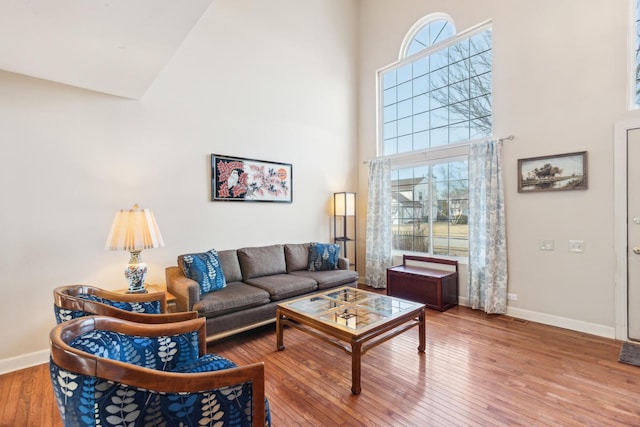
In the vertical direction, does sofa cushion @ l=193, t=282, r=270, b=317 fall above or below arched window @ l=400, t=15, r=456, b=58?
below

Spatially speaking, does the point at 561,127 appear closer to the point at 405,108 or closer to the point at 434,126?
the point at 434,126

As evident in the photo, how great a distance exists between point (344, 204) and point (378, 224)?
0.68 m

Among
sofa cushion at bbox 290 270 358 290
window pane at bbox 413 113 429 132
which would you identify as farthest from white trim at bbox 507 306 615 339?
window pane at bbox 413 113 429 132

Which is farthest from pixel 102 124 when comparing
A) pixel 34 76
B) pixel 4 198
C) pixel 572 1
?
pixel 572 1

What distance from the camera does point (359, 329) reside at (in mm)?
2268

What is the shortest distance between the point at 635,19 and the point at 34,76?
555 centimetres

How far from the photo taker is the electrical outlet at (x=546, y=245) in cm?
341

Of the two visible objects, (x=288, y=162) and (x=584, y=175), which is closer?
(x=584, y=175)

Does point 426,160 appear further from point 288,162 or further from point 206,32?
point 206,32

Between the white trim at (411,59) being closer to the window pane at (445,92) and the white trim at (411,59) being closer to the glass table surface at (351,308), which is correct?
the window pane at (445,92)

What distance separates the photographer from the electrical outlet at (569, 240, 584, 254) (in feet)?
10.5

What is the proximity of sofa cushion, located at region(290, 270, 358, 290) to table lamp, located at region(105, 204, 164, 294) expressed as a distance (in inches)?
70.3

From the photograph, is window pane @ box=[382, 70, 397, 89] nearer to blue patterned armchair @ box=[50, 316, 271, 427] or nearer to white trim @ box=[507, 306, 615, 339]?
white trim @ box=[507, 306, 615, 339]

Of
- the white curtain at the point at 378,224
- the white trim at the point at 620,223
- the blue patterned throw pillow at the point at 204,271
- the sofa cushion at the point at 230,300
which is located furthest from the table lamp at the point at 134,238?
the white trim at the point at 620,223
